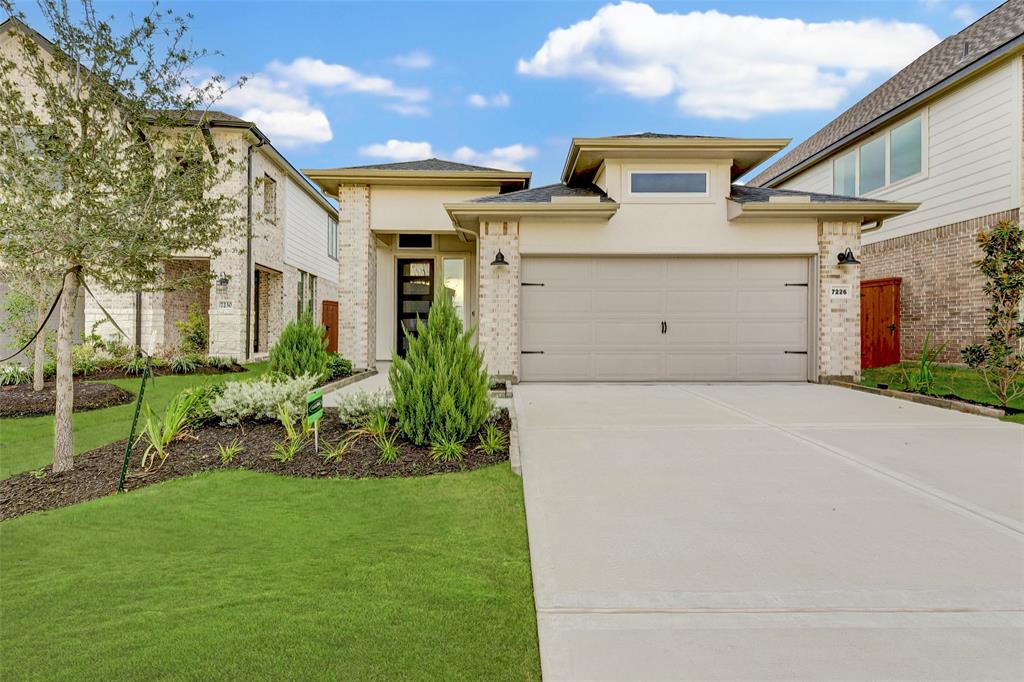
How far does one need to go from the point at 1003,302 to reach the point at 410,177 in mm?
10327

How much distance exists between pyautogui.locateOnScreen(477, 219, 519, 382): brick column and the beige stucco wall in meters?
2.09

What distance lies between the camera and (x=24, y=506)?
4.24 meters

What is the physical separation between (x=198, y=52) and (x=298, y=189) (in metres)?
14.3

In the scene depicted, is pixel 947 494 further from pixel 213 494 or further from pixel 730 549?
pixel 213 494

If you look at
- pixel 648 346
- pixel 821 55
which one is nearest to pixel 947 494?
pixel 648 346

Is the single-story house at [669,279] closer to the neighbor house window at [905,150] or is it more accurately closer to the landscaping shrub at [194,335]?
the neighbor house window at [905,150]

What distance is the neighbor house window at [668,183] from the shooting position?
10508mm

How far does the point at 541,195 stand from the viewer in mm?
10609

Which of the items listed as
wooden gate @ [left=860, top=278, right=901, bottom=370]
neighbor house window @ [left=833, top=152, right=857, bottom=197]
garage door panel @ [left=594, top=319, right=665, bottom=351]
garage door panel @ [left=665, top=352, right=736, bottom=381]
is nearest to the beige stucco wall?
garage door panel @ [left=594, top=319, right=665, bottom=351]

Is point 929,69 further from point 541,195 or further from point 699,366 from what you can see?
point 541,195

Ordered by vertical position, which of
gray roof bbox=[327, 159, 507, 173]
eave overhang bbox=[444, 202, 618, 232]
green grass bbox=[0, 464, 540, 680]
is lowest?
green grass bbox=[0, 464, 540, 680]

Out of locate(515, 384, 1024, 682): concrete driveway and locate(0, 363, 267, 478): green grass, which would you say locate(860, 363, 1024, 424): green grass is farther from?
locate(0, 363, 267, 478): green grass

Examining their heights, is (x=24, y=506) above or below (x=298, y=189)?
below

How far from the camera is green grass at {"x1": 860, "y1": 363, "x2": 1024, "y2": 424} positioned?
8.06m
